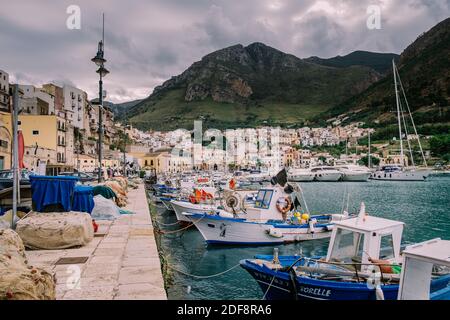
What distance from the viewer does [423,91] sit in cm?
16200

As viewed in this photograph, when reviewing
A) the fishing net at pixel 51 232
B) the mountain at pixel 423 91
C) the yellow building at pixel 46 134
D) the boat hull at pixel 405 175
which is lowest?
the boat hull at pixel 405 175

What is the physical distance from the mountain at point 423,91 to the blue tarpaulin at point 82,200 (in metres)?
154

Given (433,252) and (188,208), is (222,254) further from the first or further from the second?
(433,252)

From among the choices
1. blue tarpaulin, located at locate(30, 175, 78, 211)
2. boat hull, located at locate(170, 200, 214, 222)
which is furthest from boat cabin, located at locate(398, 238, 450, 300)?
boat hull, located at locate(170, 200, 214, 222)

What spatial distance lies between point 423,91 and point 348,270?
592ft

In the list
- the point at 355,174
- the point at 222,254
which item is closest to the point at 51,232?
the point at 222,254

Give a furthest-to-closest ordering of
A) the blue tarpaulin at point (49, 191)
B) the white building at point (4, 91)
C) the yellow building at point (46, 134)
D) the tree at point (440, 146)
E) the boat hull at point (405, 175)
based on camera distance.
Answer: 1. the tree at point (440, 146)
2. the boat hull at point (405, 175)
3. the white building at point (4, 91)
4. the yellow building at point (46, 134)
5. the blue tarpaulin at point (49, 191)

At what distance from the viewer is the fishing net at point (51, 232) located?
8047mm

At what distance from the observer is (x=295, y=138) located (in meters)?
170

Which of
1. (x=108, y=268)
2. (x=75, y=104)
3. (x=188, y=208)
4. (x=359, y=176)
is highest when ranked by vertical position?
(x=75, y=104)

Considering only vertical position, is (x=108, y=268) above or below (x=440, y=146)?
below

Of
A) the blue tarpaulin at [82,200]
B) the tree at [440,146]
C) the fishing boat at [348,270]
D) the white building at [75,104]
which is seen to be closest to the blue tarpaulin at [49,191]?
the blue tarpaulin at [82,200]

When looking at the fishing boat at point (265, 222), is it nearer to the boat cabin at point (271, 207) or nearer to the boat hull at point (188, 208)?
the boat cabin at point (271, 207)

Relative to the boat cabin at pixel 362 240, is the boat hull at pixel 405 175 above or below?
below
